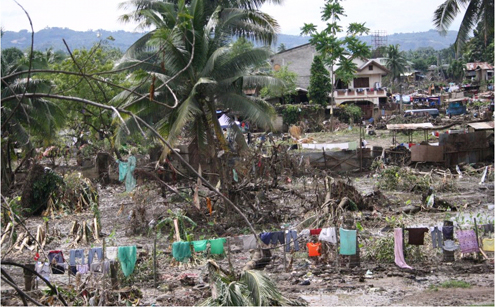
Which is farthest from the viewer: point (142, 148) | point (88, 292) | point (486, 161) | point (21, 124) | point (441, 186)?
point (142, 148)

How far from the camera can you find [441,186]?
67.5 feet

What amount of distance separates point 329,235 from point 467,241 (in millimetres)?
2799

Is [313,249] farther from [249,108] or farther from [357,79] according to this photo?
[357,79]

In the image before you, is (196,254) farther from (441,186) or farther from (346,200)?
(441,186)

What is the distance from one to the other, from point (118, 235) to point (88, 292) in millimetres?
6712

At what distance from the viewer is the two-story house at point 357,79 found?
49969mm

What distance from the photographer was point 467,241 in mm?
11711

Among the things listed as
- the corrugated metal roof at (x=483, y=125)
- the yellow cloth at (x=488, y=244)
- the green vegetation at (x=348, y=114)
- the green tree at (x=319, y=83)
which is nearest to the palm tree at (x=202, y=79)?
the yellow cloth at (x=488, y=244)

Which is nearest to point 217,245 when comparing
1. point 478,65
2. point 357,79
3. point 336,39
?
point 336,39

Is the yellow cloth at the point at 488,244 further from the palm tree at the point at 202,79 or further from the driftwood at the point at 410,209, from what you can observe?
the palm tree at the point at 202,79

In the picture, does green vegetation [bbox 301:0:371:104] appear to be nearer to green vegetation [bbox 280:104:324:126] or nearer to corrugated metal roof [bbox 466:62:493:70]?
green vegetation [bbox 280:104:324:126]

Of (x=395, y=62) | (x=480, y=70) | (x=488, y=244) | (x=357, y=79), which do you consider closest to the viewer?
(x=488, y=244)

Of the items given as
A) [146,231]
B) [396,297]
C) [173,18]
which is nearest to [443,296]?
[396,297]

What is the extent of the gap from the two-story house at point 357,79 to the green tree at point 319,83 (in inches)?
184
